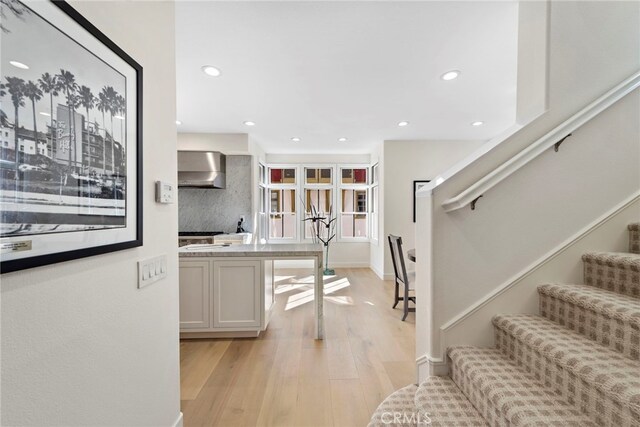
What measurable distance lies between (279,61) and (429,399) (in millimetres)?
2757

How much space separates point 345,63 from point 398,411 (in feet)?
8.94

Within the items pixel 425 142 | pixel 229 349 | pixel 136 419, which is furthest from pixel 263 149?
pixel 136 419

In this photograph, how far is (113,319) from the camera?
3.48ft

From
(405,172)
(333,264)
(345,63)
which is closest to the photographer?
(345,63)

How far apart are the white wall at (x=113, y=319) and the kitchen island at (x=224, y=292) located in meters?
1.18

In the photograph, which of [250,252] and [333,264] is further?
[333,264]

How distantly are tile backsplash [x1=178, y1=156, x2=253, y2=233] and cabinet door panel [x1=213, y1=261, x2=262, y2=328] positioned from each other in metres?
2.27

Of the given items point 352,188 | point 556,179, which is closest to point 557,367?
point 556,179

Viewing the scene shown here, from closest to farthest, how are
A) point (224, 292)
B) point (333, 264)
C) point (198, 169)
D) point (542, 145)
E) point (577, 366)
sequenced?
point (577, 366) → point (542, 145) → point (224, 292) → point (198, 169) → point (333, 264)

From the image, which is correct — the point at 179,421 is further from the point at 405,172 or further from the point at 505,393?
the point at 405,172

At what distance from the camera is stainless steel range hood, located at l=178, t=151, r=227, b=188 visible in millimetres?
4512

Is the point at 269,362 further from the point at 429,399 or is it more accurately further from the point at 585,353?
the point at 585,353

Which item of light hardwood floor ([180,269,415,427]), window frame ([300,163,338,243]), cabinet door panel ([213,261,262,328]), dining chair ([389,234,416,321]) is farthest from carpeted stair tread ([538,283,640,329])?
window frame ([300,163,338,243])

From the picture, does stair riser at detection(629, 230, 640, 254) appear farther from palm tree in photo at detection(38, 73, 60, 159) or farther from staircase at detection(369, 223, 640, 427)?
palm tree in photo at detection(38, 73, 60, 159)
